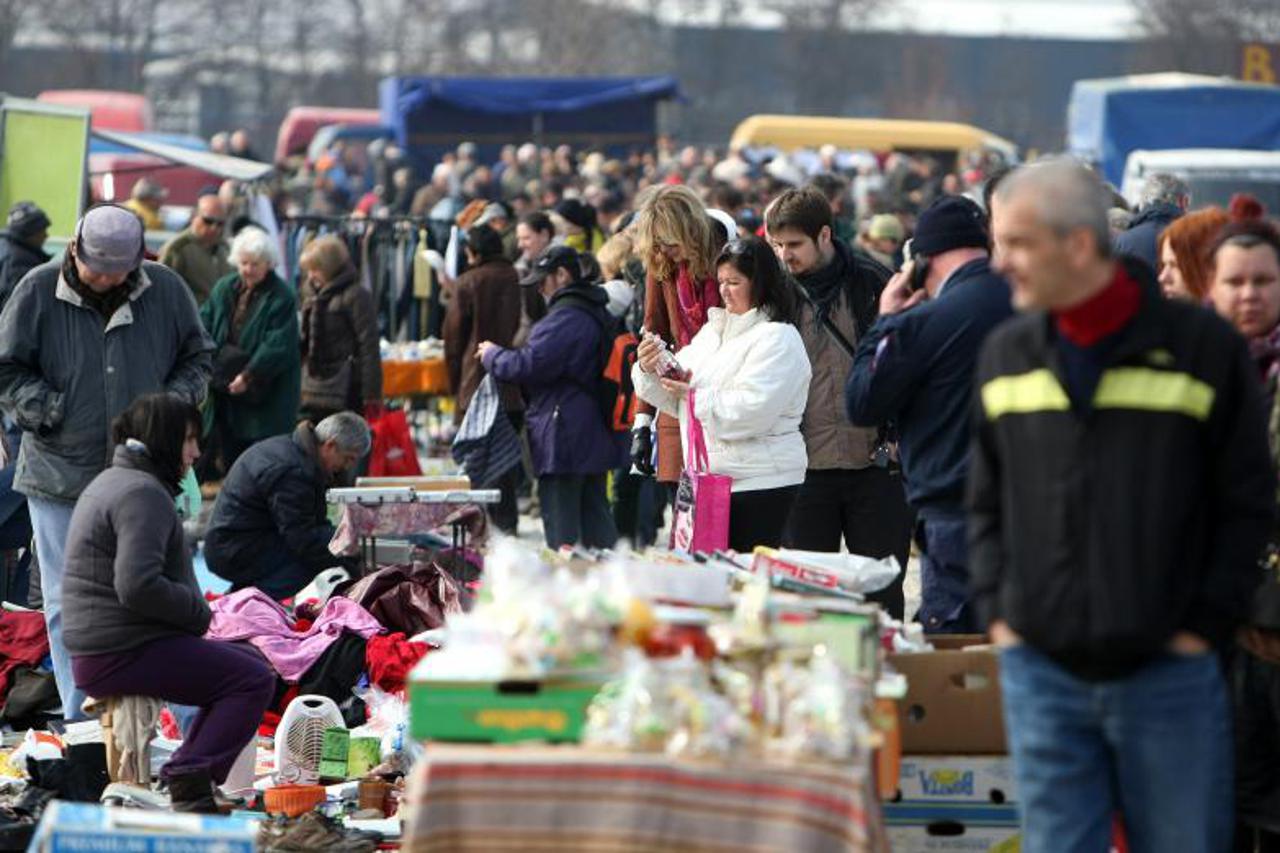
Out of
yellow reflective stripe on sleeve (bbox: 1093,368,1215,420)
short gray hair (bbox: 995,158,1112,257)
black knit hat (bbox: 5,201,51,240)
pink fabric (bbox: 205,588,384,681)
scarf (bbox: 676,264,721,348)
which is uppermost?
short gray hair (bbox: 995,158,1112,257)

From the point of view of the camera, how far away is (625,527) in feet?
41.5

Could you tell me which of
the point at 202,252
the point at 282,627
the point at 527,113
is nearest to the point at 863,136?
the point at 527,113

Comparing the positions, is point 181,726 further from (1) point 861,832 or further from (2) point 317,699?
(1) point 861,832

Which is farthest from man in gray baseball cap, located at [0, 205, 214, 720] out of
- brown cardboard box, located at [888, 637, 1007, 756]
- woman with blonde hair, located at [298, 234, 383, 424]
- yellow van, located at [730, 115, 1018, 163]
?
yellow van, located at [730, 115, 1018, 163]

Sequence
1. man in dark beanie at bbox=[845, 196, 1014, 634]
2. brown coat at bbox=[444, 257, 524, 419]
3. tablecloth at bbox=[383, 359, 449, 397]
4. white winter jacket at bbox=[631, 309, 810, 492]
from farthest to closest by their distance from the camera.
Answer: tablecloth at bbox=[383, 359, 449, 397], brown coat at bbox=[444, 257, 524, 419], white winter jacket at bbox=[631, 309, 810, 492], man in dark beanie at bbox=[845, 196, 1014, 634]

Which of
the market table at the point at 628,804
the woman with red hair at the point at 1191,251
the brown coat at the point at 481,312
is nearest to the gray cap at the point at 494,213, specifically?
the brown coat at the point at 481,312

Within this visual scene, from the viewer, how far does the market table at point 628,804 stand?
4961 mm

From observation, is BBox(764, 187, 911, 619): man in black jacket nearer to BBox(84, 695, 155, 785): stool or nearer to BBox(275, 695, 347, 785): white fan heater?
BBox(275, 695, 347, 785): white fan heater

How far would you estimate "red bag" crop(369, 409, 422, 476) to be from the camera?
12.7 m

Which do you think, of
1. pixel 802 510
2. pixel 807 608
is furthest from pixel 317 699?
pixel 807 608

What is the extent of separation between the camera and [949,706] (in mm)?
6031

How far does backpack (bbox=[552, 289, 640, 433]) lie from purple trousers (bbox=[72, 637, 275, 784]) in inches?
145

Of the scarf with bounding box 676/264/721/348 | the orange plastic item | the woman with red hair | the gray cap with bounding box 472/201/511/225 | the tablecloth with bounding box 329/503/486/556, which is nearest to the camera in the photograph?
the woman with red hair

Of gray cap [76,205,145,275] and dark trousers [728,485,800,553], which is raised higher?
gray cap [76,205,145,275]
